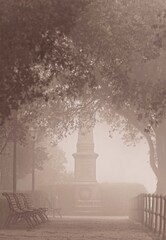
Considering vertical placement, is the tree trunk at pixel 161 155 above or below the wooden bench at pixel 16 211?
above

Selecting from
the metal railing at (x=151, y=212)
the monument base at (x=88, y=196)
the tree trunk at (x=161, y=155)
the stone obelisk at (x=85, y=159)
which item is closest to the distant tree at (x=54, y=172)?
the stone obelisk at (x=85, y=159)

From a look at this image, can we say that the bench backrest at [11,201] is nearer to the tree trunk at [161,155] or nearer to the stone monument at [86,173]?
the tree trunk at [161,155]

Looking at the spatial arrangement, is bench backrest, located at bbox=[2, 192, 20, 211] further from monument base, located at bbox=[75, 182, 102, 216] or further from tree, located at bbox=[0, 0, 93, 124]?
monument base, located at bbox=[75, 182, 102, 216]

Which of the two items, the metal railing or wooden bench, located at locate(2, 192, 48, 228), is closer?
the metal railing

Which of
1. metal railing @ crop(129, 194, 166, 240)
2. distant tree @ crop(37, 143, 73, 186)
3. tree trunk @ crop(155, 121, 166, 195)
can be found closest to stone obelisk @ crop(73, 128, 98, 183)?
distant tree @ crop(37, 143, 73, 186)

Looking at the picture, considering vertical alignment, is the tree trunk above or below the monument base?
above

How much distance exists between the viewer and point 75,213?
62.4 metres

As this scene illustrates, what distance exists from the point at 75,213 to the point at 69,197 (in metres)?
2.41

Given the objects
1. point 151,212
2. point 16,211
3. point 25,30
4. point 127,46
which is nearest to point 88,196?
point 151,212

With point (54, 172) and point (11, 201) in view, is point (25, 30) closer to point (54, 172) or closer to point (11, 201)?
point (11, 201)

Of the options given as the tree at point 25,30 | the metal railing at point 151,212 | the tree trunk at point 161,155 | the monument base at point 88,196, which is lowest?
the monument base at point 88,196

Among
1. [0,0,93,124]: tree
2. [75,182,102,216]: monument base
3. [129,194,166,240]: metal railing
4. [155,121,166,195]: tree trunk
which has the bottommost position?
[75,182,102,216]: monument base

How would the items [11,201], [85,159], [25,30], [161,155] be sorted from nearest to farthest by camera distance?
[25,30] → [11,201] → [161,155] → [85,159]

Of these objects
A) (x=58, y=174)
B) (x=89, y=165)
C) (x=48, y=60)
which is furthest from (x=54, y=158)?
(x=48, y=60)
